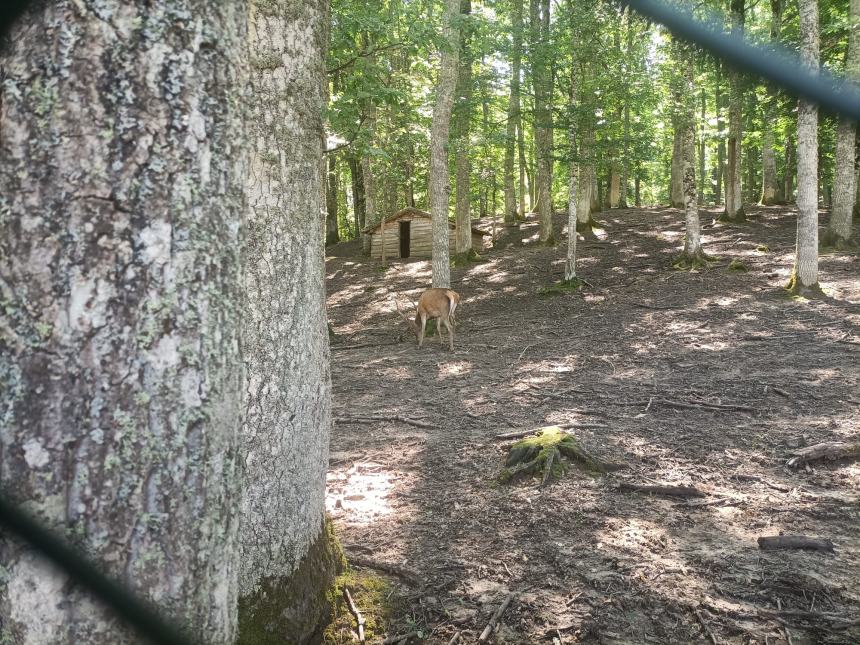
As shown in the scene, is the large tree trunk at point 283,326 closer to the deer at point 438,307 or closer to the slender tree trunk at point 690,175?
the deer at point 438,307

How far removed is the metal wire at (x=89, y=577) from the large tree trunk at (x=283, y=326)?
5.61 feet

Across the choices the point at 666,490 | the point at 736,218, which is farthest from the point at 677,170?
the point at 666,490

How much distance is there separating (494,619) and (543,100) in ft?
45.0

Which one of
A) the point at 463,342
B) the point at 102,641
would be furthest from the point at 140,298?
the point at 463,342

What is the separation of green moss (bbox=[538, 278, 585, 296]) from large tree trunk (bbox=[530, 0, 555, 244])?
285cm

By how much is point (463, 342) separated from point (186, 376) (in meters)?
9.90

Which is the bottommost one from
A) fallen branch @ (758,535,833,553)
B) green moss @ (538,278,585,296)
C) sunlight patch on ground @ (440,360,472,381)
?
sunlight patch on ground @ (440,360,472,381)

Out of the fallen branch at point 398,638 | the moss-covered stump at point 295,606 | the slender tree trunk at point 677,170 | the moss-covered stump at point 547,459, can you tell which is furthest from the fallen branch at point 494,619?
the slender tree trunk at point 677,170

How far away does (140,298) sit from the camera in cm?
108

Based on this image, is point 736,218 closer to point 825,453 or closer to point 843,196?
point 843,196

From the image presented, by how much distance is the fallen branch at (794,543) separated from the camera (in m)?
3.38

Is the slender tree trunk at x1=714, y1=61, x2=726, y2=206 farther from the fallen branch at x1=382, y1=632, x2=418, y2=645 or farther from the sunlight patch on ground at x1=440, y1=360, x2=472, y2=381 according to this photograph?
the fallen branch at x1=382, y1=632, x2=418, y2=645

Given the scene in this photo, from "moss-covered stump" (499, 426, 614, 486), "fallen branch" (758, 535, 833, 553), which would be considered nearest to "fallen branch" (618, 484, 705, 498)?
"moss-covered stump" (499, 426, 614, 486)

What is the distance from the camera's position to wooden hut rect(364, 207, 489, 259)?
2252 centimetres
